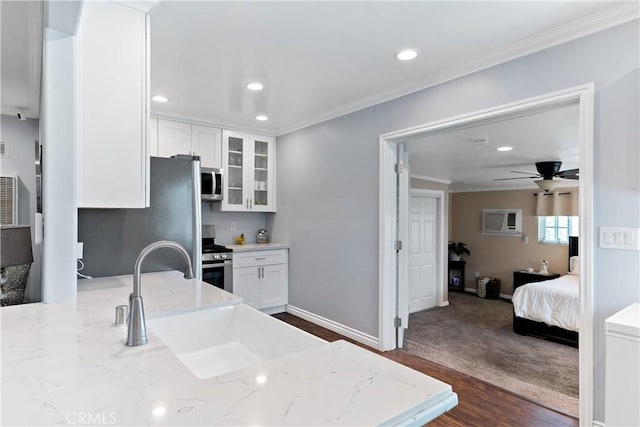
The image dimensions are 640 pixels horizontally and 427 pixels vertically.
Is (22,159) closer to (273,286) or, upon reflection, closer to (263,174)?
(263,174)

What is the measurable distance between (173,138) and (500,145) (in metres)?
3.71

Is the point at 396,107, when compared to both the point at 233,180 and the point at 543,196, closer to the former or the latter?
the point at 233,180

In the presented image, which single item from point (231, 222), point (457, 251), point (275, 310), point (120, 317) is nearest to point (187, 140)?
point (231, 222)

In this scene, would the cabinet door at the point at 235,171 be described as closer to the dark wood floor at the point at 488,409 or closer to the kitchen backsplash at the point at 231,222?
the kitchen backsplash at the point at 231,222

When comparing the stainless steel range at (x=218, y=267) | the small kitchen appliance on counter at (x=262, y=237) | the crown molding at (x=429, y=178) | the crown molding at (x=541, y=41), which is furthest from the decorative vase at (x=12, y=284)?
the crown molding at (x=429, y=178)

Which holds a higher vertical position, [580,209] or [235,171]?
[235,171]

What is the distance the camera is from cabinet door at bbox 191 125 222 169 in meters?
4.06

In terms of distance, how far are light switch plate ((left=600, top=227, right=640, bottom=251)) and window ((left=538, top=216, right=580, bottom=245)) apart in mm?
5466

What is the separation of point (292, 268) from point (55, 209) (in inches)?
123

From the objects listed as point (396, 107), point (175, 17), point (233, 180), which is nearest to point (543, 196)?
point (396, 107)

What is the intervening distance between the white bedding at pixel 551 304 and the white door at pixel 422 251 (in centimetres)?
134

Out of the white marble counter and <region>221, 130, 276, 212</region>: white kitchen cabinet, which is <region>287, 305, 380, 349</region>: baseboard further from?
<region>221, 130, 276, 212</region>: white kitchen cabinet

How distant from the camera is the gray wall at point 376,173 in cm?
186

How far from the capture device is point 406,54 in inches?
95.3
